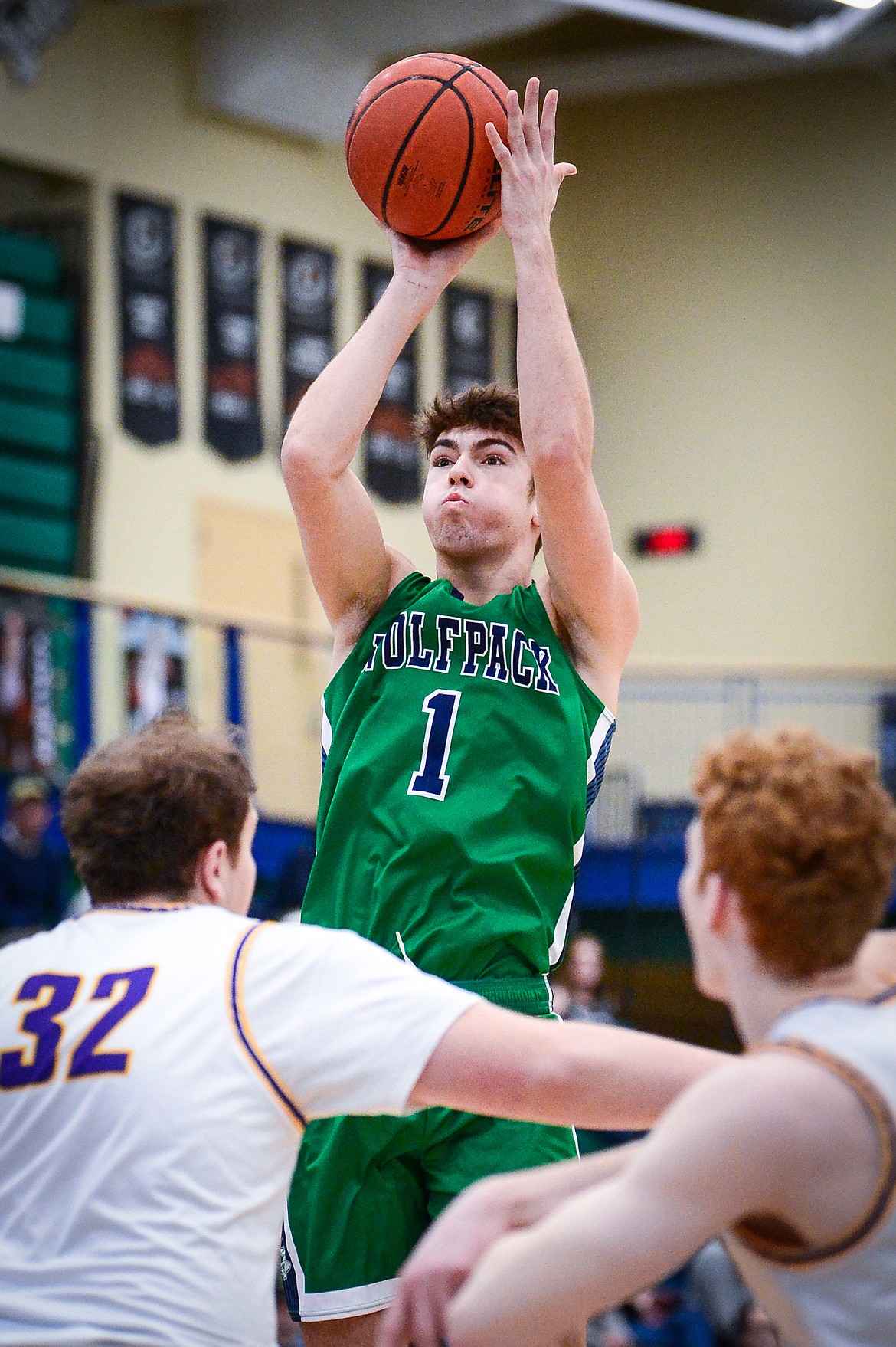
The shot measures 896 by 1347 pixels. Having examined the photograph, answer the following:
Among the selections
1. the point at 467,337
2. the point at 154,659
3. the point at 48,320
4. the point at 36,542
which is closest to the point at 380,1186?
the point at 154,659

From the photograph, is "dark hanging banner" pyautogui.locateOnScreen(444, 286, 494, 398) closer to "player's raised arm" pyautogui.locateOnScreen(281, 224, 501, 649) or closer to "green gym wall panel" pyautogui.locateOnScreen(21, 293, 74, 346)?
"green gym wall panel" pyautogui.locateOnScreen(21, 293, 74, 346)

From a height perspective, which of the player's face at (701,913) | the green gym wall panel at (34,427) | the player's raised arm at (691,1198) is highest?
the green gym wall panel at (34,427)

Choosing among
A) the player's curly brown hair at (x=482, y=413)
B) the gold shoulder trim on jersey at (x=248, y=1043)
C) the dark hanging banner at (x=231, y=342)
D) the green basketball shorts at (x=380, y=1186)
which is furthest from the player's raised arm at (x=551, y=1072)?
the dark hanging banner at (x=231, y=342)

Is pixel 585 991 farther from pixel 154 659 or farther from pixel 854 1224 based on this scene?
pixel 854 1224

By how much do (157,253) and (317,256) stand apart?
169 centimetres

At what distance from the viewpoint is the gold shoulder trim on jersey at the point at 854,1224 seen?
1899 mm

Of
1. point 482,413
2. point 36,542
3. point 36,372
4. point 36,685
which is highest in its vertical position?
point 36,372

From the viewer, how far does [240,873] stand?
2764 mm

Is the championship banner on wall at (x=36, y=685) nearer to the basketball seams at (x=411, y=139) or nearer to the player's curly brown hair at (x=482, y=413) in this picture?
the player's curly brown hair at (x=482, y=413)

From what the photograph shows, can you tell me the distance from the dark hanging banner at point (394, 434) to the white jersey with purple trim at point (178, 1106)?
512 inches

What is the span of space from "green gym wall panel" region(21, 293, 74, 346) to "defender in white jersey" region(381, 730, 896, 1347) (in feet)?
40.0

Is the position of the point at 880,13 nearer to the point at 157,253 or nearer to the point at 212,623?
the point at 157,253

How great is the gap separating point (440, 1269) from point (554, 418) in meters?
1.99

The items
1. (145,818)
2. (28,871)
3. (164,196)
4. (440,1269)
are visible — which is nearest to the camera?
(440,1269)
